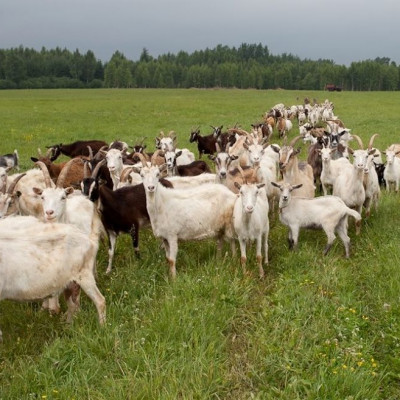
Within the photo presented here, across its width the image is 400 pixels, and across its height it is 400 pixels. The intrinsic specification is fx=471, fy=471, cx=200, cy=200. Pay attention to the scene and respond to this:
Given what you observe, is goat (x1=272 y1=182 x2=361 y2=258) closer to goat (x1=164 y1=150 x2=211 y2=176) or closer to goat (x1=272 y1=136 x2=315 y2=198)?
goat (x1=272 y1=136 x2=315 y2=198)

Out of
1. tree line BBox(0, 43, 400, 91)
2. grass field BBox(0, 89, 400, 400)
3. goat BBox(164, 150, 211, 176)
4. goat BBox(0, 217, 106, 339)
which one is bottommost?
grass field BBox(0, 89, 400, 400)

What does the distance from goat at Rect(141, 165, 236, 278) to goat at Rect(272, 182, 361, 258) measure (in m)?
1.11

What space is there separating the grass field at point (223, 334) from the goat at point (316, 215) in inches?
16.5

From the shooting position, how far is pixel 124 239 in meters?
8.71

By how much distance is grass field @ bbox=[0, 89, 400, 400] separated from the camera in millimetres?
4262

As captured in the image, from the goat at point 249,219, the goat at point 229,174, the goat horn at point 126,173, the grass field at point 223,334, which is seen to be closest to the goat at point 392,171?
the goat at point 229,174

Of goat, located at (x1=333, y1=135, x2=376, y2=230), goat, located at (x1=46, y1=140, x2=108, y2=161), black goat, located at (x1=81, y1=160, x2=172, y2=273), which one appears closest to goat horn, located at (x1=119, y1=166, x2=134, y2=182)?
black goat, located at (x1=81, y1=160, x2=172, y2=273)

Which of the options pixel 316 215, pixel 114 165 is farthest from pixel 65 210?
pixel 316 215

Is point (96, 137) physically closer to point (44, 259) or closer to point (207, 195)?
point (207, 195)

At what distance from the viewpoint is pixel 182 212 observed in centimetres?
714

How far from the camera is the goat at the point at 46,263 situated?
16.4ft

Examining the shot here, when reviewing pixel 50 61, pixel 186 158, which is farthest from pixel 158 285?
pixel 50 61

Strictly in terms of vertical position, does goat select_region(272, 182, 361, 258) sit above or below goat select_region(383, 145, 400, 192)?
below

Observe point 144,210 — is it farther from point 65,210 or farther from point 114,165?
point 114,165
